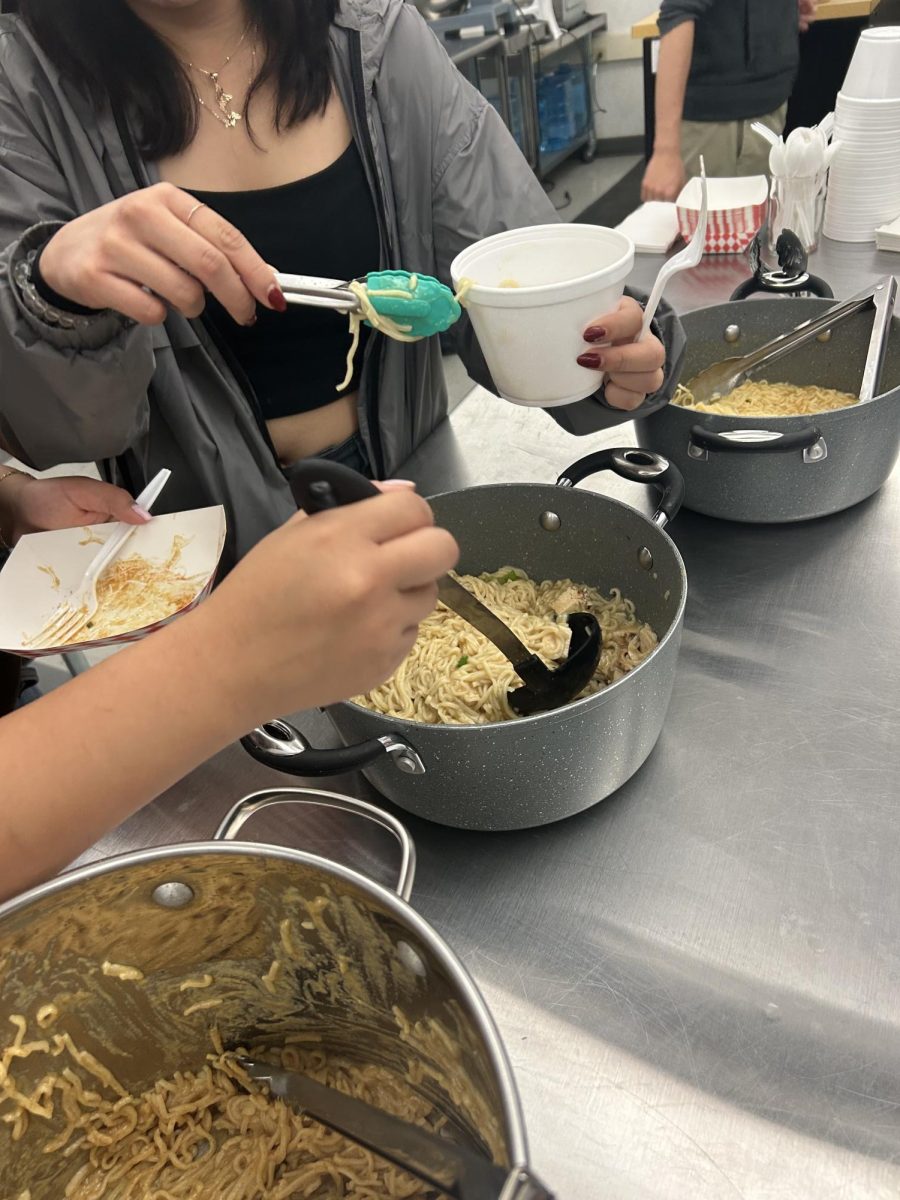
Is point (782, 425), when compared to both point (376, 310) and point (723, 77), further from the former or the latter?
point (723, 77)

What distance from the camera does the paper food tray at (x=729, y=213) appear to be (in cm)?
201

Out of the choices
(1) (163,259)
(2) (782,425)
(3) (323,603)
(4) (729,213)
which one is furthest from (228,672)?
(4) (729,213)

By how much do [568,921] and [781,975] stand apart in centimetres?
18

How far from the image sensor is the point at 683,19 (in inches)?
108

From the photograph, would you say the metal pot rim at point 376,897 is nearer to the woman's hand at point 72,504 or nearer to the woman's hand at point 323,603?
the woman's hand at point 323,603

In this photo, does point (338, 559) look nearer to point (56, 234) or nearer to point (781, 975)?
point (781, 975)

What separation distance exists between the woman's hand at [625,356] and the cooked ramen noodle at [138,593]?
61 cm

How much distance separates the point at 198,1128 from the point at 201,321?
1.08 m

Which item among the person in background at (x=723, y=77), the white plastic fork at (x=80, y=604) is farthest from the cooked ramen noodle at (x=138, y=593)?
the person in background at (x=723, y=77)

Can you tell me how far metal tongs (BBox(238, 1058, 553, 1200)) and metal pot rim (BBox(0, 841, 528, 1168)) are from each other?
33 mm

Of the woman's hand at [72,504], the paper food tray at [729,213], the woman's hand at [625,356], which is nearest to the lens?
the woman's hand at [625,356]

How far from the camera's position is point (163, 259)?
34.9 inches

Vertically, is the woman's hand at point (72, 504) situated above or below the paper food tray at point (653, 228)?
below

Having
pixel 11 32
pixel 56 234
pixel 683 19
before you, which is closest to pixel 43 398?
pixel 56 234
